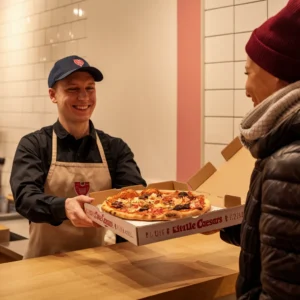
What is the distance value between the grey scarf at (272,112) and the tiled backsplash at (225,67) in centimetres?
136

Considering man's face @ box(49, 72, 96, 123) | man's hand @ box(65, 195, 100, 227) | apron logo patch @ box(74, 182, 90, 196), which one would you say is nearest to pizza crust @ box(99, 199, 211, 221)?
man's hand @ box(65, 195, 100, 227)

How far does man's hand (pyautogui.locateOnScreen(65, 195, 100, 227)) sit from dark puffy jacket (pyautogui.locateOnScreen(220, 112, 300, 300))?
2.11 feet

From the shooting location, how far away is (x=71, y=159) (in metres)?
1.97

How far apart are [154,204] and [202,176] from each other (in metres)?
0.44

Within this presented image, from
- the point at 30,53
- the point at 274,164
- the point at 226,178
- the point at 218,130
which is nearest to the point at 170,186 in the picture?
the point at 226,178

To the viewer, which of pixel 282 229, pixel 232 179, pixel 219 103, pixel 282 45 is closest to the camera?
pixel 282 229

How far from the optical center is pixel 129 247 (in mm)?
1747

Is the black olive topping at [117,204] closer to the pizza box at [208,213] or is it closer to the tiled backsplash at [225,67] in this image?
the pizza box at [208,213]

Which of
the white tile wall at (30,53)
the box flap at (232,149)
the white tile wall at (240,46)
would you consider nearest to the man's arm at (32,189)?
the box flap at (232,149)

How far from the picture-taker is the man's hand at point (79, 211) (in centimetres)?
156

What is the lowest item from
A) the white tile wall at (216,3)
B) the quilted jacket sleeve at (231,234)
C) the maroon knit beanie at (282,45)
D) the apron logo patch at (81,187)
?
the quilted jacket sleeve at (231,234)

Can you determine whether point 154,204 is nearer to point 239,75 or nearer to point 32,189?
point 32,189

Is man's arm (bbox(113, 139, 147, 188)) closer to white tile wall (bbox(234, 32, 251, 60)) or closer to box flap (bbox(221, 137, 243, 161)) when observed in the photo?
box flap (bbox(221, 137, 243, 161))

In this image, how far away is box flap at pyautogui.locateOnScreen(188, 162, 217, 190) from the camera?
1942 millimetres
